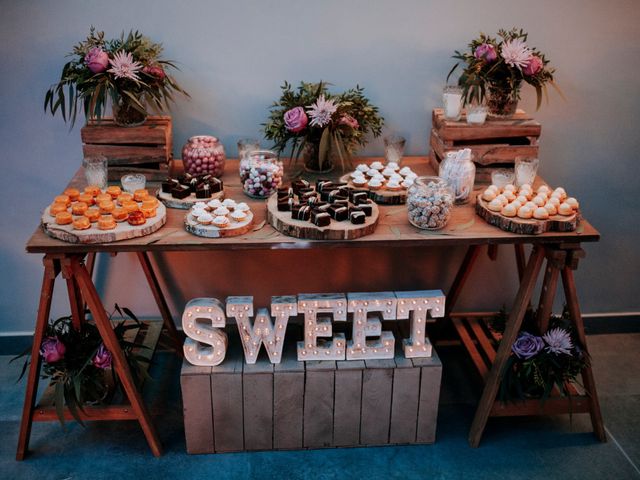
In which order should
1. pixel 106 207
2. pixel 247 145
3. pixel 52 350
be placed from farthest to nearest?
pixel 247 145 < pixel 52 350 < pixel 106 207

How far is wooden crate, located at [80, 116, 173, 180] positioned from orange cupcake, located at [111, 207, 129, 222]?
0.40 metres

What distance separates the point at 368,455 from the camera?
2867 millimetres

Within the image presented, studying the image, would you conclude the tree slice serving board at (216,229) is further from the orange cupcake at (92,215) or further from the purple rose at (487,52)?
the purple rose at (487,52)

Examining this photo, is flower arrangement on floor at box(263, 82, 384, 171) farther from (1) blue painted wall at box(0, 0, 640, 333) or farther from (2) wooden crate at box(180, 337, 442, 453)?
(2) wooden crate at box(180, 337, 442, 453)

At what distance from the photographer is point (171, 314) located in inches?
138

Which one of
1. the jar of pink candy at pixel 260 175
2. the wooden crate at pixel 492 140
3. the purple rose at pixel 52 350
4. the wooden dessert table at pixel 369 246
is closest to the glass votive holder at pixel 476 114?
the wooden crate at pixel 492 140

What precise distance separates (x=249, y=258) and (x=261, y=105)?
76 centimetres

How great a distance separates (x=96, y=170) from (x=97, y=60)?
1.40 feet

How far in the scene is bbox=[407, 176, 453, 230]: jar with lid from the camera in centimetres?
247

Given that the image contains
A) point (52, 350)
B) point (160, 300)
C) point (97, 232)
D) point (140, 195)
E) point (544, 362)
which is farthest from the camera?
point (160, 300)

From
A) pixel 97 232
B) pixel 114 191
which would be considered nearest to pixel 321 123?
pixel 114 191

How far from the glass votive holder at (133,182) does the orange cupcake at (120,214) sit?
26cm

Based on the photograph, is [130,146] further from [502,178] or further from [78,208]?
[502,178]

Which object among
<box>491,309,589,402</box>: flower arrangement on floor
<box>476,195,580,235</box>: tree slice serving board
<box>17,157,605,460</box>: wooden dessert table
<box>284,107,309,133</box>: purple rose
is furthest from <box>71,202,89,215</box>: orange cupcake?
<box>491,309,589,402</box>: flower arrangement on floor
